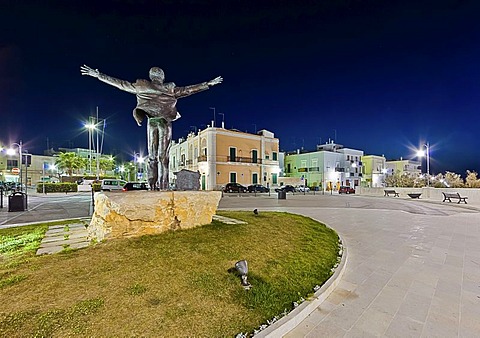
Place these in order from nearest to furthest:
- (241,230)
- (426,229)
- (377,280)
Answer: (377,280)
(241,230)
(426,229)

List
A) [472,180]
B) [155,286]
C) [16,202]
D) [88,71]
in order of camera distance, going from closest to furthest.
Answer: [155,286] < [88,71] < [16,202] < [472,180]

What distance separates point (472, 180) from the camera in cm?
2216

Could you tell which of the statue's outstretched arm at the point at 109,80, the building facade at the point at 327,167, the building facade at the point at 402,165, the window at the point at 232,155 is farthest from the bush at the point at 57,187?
the building facade at the point at 402,165

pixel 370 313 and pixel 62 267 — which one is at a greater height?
pixel 62 267

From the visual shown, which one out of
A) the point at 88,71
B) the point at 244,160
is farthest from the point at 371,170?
the point at 88,71

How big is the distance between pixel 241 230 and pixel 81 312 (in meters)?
3.69

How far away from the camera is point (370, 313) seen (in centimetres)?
339

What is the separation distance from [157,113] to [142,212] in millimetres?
2126

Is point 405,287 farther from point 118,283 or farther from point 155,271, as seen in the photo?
point 118,283

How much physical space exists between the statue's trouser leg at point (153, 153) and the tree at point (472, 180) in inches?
1035

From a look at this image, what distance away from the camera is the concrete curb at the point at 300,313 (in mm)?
2795

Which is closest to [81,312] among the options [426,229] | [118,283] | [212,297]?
[118,283]

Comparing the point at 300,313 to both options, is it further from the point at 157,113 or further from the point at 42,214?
the point at 42,214

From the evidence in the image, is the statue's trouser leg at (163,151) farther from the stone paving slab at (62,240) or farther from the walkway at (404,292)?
the walkway at (404,292)
